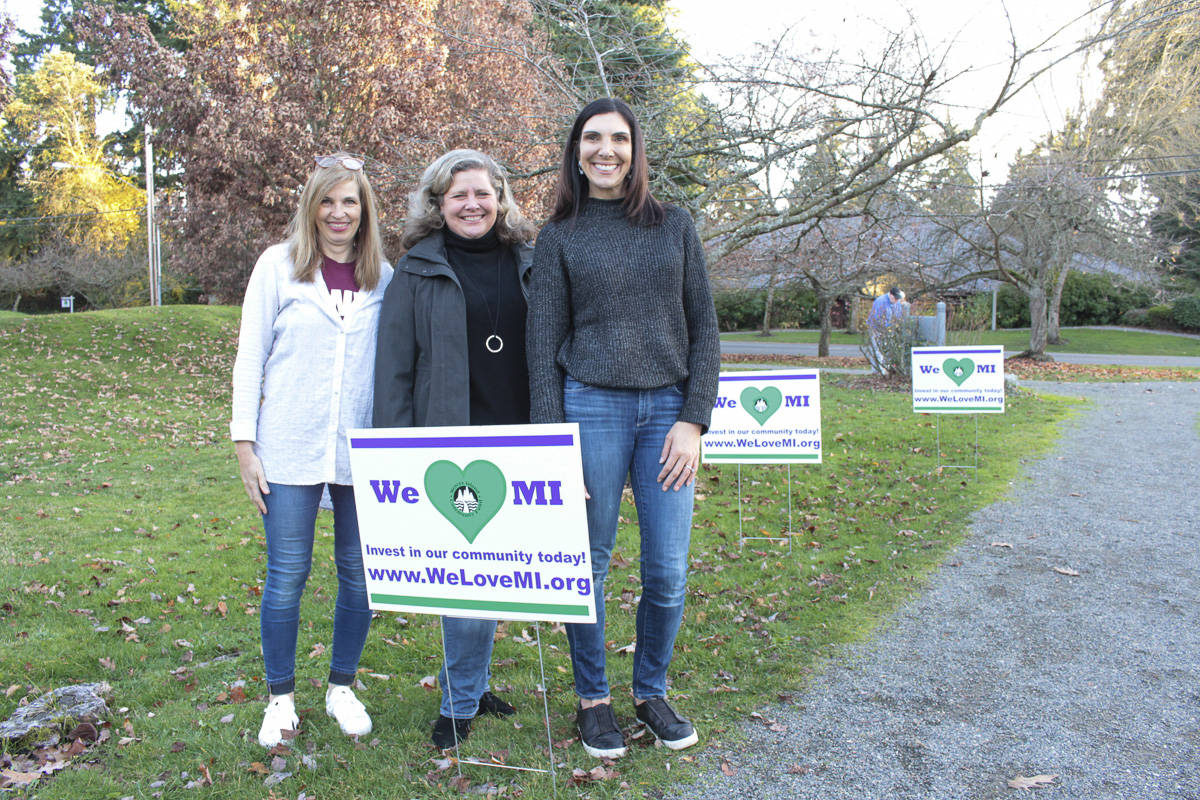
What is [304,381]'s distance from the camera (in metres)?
3.07

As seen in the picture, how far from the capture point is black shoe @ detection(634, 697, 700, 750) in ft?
10.3

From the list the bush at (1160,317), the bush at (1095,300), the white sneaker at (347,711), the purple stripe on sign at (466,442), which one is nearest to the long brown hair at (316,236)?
the purple stripe on sign at (466,442)

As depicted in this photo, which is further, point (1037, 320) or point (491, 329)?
point (1037, 320)

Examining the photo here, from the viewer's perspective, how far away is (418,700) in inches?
145

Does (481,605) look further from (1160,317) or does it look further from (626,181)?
(1160,317)

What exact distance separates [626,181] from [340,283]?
115 centimetres

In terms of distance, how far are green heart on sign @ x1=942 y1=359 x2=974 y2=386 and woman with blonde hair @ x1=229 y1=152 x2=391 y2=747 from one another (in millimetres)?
7329

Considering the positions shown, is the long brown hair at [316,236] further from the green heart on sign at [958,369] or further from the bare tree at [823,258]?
the green heart on sign at [958,369]

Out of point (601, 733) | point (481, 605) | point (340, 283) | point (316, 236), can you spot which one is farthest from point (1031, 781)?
point (316, 236)

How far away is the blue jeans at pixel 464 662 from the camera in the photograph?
10.3 feet

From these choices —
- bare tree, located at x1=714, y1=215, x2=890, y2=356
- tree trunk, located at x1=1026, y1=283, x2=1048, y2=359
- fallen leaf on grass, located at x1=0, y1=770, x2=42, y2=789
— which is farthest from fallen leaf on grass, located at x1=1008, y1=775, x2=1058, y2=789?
tree trunk, located at x1=1026, y1=283, x2=1048, y2=359

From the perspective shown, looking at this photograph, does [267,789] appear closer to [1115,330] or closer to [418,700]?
[418,700]

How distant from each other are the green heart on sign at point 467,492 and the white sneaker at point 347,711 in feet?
3.46

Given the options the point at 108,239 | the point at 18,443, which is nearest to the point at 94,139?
Answer: the point at 108,239
